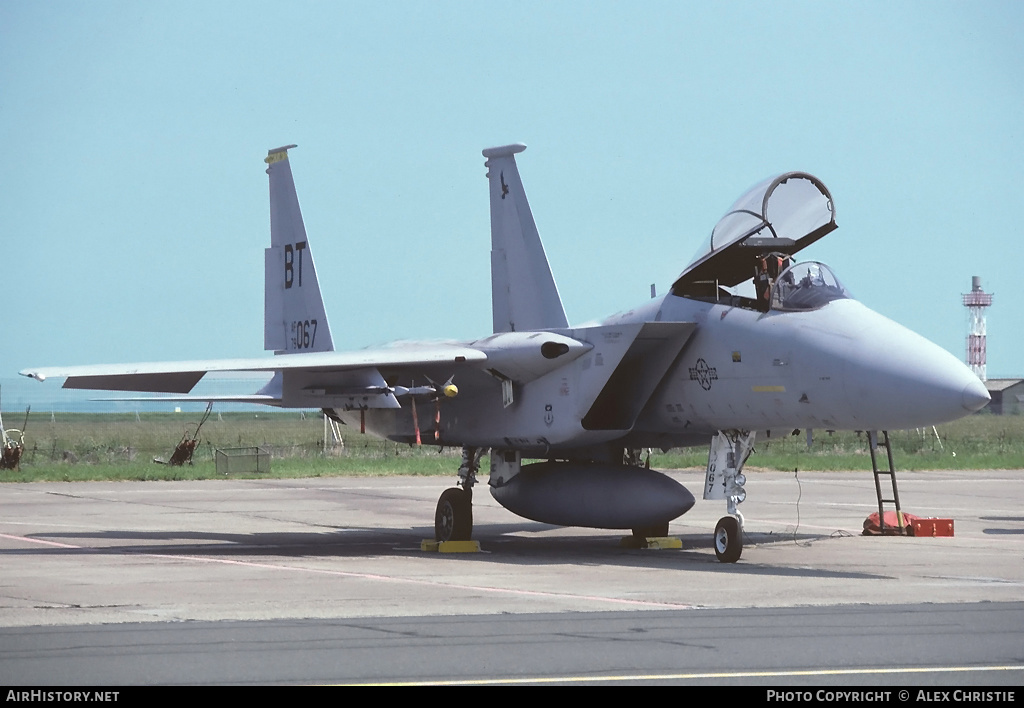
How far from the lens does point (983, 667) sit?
6.88m

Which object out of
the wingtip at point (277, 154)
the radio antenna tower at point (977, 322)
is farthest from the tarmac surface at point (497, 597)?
the radio antenna tower at point (977, 322)

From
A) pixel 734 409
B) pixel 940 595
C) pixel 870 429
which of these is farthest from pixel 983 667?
pixel 734 409

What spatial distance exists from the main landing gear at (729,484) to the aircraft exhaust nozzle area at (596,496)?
2.57ft

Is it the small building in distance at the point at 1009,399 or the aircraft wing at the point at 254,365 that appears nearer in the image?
the aircraft wing at the point at 254,365

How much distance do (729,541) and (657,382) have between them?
2.00 m

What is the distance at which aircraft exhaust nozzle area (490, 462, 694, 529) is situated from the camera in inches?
568

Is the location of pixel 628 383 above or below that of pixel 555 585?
above

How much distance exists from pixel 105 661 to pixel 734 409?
7648 millimetres

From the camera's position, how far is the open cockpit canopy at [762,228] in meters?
13.6

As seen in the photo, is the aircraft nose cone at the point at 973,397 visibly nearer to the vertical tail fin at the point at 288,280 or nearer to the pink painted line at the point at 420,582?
the pink painted line at the point at 420,582

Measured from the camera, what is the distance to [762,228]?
1359cm

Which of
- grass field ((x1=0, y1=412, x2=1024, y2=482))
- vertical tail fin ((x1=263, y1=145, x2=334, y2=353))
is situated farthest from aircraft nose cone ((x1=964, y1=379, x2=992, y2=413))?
grass field ((x1=0, y1=412, x2=1024, y2=482))
